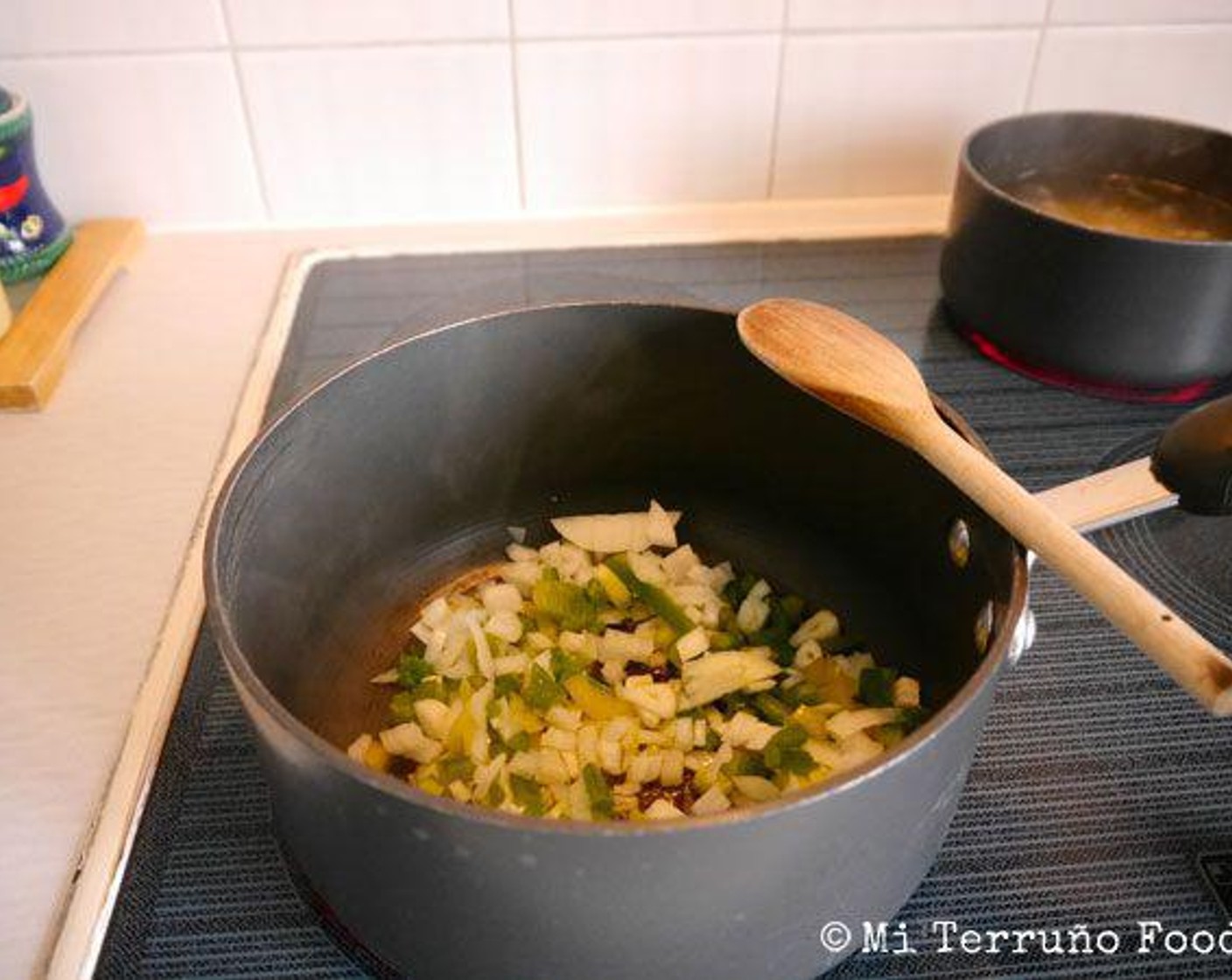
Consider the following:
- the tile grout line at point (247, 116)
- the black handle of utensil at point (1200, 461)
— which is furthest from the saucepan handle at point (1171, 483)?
the tile grout line at point (247, 116)

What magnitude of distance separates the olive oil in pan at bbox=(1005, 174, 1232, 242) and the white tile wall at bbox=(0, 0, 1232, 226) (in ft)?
0.50

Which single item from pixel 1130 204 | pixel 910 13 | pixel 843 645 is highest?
pixel 910 13

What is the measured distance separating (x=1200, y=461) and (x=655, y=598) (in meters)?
0.30

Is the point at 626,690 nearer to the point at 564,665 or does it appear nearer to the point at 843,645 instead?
the point at 564,665

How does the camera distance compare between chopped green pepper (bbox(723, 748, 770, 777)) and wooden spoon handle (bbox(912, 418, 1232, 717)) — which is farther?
chopped green pepper (bbox(723, 748, 770, 777))

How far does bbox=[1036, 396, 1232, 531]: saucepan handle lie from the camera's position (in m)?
0.51

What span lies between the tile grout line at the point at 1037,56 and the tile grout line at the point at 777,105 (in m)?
0.23

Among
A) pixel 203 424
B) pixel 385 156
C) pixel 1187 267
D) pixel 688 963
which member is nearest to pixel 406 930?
pixel 688 963

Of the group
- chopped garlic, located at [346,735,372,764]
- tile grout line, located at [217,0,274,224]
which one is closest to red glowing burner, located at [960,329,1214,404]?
chopped garlic, located at [346,735,372,764]

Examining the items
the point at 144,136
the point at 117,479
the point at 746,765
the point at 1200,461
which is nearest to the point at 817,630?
the point at 746,765

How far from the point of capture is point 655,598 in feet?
2.08

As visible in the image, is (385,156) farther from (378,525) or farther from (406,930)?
(406,930)

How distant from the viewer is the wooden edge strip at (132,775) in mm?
457

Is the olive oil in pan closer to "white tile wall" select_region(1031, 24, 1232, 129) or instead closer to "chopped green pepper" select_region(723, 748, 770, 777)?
"white tile wall" select_region(1031, 24, 1232, 129)
